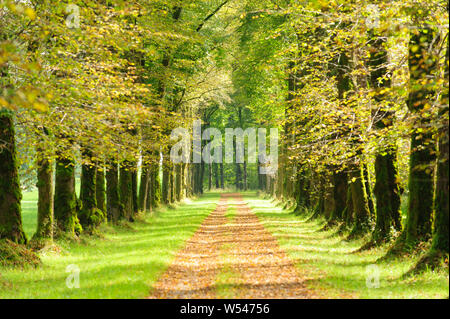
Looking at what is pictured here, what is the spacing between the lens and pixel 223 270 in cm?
1250

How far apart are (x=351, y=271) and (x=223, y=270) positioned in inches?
120

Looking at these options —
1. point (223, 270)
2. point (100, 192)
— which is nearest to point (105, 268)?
point (223, 270)

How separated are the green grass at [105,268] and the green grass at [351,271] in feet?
12.0

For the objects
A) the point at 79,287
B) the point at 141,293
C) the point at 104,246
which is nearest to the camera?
the point at 141,293

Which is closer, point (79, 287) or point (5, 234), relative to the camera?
point (79, 287)

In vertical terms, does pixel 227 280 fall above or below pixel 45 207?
below

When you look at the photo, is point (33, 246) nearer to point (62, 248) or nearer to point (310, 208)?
point (62, 248)

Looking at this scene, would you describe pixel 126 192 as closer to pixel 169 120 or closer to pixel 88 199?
pixel 169 120

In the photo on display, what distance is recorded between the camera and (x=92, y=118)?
39.0ft

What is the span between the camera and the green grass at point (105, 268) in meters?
9.85

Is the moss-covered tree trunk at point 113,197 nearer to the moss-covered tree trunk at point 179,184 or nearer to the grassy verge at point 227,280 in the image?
the grassy verge at point 227,280

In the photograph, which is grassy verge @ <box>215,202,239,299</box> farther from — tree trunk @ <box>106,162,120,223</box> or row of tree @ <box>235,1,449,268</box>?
tree trunk @ <box>106,162,120,223</box>
